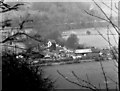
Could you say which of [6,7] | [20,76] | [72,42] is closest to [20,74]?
[20,76]

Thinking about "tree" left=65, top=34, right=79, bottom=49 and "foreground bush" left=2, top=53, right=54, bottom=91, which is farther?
"tree" left=65, top=34, right=79, bottom=49

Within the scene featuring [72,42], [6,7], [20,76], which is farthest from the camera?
[6,7]

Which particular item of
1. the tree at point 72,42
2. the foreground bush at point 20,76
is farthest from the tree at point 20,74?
the tree at point 72,42

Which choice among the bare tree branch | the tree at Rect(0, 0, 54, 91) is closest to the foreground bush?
the tree at Rect(0, 0, 54, 91)

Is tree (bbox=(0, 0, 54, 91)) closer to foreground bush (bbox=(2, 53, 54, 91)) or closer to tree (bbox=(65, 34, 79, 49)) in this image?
foreground bush (bbox=(2, 53, 54, 91))

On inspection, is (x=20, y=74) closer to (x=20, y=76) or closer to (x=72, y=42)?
(x=20, y=76)

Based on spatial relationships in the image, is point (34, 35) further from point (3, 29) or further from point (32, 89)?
point (32, 89)

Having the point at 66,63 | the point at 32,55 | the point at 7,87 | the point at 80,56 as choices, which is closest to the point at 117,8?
the point at 80,56

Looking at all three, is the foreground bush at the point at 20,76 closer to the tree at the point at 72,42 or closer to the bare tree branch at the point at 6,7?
the tree at the point at 72,42
